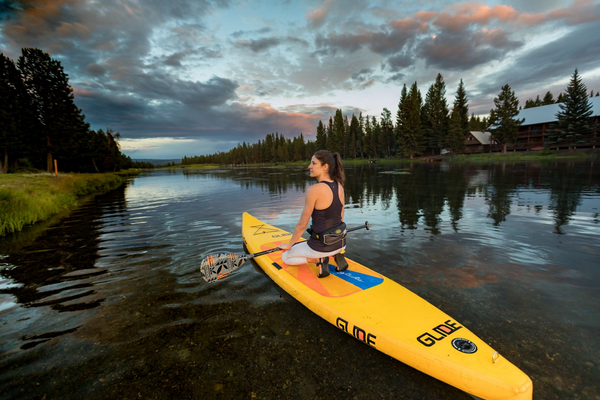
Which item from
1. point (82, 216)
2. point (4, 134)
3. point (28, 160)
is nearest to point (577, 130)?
point (82, 216)

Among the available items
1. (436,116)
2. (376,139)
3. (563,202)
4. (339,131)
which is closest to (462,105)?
(436,116)

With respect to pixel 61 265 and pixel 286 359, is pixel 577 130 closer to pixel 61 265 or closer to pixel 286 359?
pixel 286 359

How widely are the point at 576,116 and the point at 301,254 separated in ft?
216

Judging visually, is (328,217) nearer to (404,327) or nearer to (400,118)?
(404,327)

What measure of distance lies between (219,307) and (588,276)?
750cm

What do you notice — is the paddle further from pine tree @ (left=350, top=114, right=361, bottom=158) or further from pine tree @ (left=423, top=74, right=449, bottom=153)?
pine tree @ (left=350, top=114, right=361, bottom=158)

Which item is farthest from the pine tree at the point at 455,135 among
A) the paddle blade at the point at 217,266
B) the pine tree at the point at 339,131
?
the paddle blade at the point at 217,266

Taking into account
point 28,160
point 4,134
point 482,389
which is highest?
point 4,134

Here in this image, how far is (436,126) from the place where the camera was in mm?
64625

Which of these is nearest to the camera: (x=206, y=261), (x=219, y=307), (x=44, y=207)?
(x=219, y=307)

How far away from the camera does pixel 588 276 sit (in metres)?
5.18

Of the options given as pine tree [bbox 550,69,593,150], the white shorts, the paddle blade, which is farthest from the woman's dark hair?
pine tree [bbox 550,69,593,150]

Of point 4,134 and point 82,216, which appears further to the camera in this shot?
point 4,134

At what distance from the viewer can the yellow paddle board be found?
2494 mm
